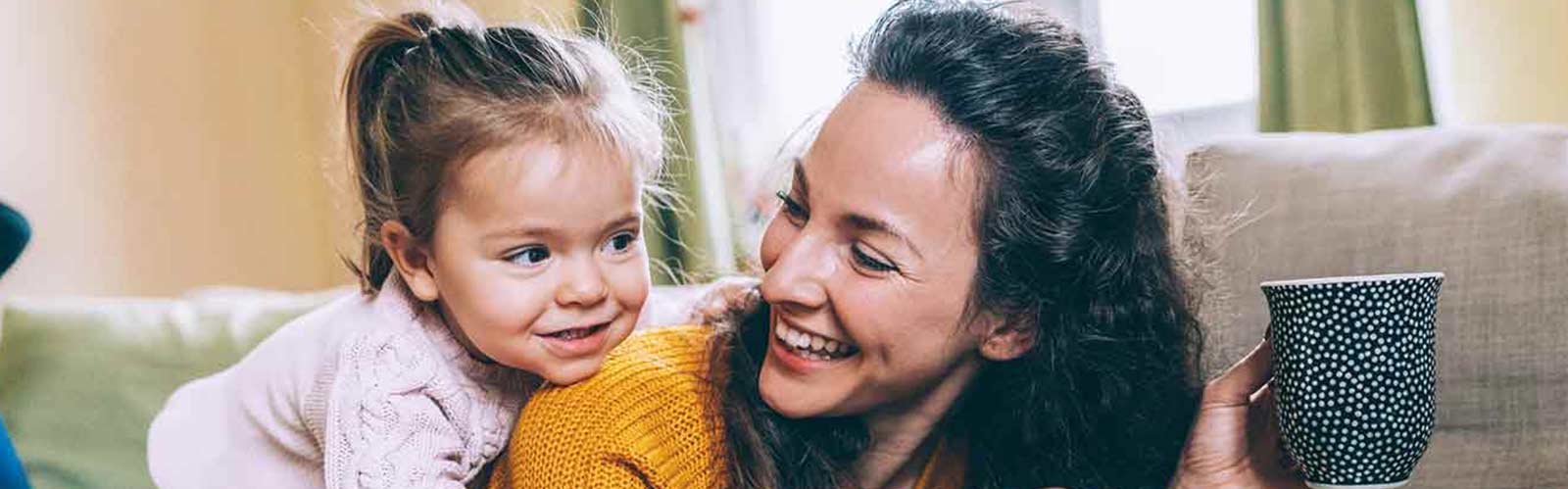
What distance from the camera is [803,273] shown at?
4.11 feet

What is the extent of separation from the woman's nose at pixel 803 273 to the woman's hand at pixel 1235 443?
408mm

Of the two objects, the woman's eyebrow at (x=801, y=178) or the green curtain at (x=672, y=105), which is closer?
the woman's eyebrow at (x=801, y=178)

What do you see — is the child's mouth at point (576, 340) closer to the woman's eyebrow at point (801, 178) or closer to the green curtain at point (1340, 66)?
the woman's eyebrow at point (801, 178)

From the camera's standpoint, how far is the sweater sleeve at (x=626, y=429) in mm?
1232

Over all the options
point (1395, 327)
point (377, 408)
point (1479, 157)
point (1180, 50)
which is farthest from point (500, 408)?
point (1180, 50)

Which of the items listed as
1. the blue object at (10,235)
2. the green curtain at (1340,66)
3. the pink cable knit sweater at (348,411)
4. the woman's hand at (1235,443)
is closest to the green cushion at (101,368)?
the pink cable knit sweater at (348,411)

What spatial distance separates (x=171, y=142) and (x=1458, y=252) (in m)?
2.96

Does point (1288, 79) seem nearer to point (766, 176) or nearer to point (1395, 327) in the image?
point (766, 176)

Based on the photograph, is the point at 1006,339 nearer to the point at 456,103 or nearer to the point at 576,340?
the point at 576,340

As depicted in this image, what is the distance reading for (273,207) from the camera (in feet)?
12.9

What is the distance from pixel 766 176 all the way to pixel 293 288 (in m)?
2.70

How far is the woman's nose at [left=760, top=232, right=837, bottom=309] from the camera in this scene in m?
1.25

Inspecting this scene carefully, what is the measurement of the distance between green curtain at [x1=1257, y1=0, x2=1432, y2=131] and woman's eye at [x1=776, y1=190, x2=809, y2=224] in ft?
4.45

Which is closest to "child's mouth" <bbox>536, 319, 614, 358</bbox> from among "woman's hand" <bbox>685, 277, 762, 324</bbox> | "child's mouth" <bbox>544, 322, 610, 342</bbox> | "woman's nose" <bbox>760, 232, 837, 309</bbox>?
"child's mouth" <bbox>544, 322, 610, 342</bbox>
